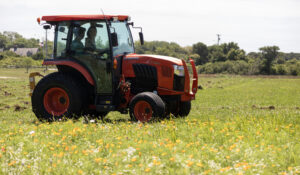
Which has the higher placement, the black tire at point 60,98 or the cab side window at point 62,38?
the cab side window at point 62,38

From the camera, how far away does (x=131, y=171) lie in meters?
4.88

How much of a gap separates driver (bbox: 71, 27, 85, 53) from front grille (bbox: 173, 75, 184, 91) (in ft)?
8.79

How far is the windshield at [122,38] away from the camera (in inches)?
386

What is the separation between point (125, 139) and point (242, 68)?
71.1 meters

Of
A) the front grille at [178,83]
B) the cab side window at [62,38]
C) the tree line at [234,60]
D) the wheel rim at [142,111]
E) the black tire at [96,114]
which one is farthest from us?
the tree line at [234,60]

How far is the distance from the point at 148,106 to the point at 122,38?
2.18m

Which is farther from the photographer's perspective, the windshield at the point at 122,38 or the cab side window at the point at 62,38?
the cab side window at the point at 62,38

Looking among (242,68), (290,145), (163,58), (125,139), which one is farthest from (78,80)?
(242,68)

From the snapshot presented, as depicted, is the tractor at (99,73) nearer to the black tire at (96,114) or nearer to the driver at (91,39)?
the driver at (91,39)

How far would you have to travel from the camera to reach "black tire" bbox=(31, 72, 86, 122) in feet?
31.9

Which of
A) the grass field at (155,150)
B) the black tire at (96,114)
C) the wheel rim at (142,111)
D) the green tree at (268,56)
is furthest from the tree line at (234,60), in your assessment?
the grass field at (155,150)

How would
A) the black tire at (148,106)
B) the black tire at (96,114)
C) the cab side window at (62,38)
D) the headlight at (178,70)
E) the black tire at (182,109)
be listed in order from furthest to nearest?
the black tire at (96,114) < the black tire at (182,109) < the cab side window at (62,38) < the headlight at (178,70) < the black tire at (148,106)

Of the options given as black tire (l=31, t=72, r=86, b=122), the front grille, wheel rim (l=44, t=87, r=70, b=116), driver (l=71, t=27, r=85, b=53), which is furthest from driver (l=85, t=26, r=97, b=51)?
the front grille

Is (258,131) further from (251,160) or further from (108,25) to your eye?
(108,25)
